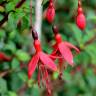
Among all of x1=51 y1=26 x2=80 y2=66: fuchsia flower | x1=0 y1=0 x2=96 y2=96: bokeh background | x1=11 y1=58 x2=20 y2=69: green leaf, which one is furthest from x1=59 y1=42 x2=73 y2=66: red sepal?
x1=11 y1=58 x2=20 y2=69: green leaf

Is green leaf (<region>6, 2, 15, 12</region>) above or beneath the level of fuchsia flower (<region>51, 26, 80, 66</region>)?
above

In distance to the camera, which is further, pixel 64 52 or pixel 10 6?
pixel 10 6

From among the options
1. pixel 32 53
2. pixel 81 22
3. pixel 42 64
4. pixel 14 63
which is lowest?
pixel 32 53

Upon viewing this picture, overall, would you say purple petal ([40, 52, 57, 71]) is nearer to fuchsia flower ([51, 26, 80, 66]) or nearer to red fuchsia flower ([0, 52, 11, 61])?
fuchsia flower ([51, 26, 80, 66])

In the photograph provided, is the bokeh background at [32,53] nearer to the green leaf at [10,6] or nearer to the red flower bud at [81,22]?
the green leaf at [10,6]

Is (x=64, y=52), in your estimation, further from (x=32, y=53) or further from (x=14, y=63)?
(x=32, y=53)

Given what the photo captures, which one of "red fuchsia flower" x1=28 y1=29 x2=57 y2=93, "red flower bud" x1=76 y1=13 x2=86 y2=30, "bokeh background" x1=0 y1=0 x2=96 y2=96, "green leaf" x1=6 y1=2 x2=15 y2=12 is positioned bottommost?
"bokeh background" x1=0 y1=0 x2=96 y2=96

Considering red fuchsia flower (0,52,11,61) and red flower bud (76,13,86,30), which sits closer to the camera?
red flower bud (76,13,86,30)

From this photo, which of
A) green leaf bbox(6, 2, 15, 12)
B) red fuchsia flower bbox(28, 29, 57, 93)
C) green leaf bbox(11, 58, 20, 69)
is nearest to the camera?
red fuchsia flower bbox(28, 29, 57, 93)

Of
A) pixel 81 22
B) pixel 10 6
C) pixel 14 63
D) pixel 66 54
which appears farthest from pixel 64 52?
pixel 14 63

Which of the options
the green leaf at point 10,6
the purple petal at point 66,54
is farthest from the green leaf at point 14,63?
the purple petal at point 66,54

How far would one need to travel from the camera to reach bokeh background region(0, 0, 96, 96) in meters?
1.75

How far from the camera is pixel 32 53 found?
268 centimetres

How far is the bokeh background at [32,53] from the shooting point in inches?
69.0
